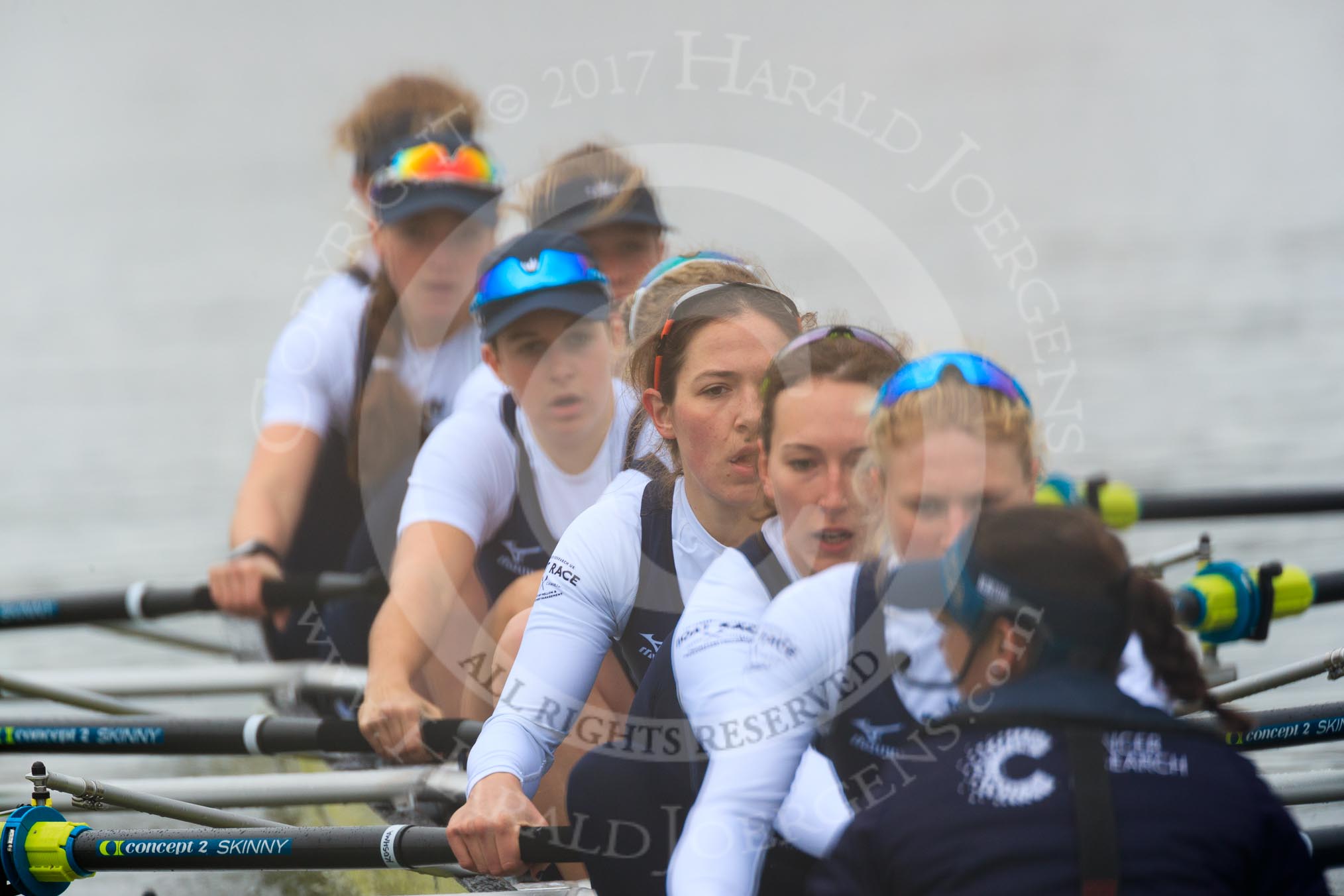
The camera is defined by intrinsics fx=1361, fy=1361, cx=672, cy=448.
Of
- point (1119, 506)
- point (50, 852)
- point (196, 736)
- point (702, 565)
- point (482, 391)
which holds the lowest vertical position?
point (50, 852)

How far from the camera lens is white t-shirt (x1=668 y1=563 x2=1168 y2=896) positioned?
5.21 ft

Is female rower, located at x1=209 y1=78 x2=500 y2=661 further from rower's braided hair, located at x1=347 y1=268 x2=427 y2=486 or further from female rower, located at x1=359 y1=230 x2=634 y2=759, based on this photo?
female rower, located at x1=359 y1=230 x2=634 y2=759

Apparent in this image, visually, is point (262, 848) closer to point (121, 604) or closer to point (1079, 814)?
point (1079, 814)

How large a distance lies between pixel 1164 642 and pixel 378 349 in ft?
7.98

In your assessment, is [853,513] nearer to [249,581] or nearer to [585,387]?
[585,387]

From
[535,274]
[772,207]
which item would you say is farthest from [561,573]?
[772,207]

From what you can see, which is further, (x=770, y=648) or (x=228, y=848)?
(x=228, y=848)

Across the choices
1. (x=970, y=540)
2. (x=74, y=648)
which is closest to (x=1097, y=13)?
(x=74, y=648)

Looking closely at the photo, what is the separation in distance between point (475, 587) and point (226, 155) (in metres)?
14.1

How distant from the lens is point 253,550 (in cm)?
341

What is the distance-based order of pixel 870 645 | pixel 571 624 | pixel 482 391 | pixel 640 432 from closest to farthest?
pixel 870 645
pixel 571 624
pixel 640 432
pixel 482 391

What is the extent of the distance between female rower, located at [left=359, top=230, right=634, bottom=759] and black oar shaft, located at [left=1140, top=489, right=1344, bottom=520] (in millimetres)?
2088

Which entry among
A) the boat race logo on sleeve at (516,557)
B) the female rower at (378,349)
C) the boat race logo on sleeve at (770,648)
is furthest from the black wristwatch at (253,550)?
the boat race logo on sleeve at (770,648)

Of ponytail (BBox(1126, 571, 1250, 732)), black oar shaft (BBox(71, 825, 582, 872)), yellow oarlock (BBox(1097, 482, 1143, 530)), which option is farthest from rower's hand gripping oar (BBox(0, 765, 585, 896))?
yellow oarlock (BBox(1097, 482, 1143, 530))
